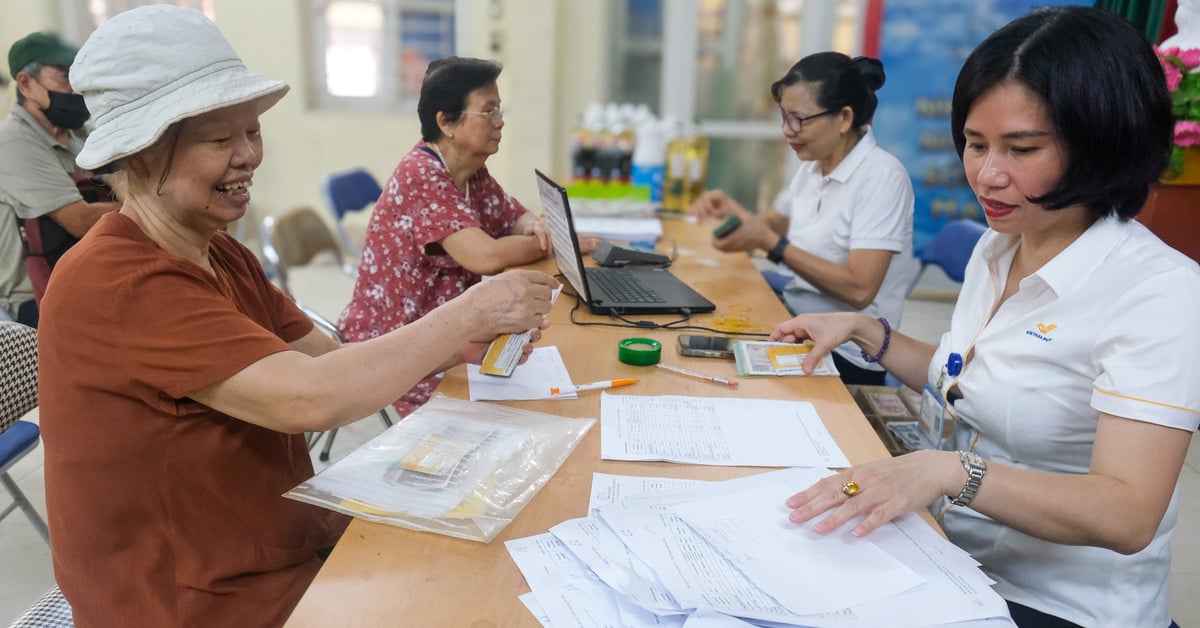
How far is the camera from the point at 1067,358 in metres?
1.06

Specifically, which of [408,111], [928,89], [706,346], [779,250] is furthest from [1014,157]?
[408,111]

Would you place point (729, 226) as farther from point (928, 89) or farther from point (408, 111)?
point (408, 111)

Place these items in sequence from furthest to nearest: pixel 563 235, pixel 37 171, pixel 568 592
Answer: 1. pixel 37 171
2. pixel 563 235
3. pixel 568 592

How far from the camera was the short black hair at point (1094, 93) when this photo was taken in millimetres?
995

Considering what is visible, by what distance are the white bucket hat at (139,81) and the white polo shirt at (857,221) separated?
1.56m

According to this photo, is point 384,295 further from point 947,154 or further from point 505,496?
point 947,154

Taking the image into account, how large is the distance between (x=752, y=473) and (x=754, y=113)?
4.25m

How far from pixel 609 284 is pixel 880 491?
1.18m

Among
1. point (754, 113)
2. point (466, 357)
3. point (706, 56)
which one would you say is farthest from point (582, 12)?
point (466, 357)

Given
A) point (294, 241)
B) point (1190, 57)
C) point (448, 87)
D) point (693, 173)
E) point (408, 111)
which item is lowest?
point (294, 241)

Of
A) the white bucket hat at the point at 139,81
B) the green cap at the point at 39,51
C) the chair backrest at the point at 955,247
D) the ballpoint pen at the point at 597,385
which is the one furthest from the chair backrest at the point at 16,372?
the chair backrest at the point at 955,247

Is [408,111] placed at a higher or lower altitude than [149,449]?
higher

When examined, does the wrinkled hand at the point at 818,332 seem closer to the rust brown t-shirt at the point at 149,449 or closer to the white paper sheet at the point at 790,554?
the white paper sheet at the point at 790,554

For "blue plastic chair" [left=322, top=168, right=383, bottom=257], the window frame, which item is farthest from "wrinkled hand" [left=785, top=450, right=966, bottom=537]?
the window frame
